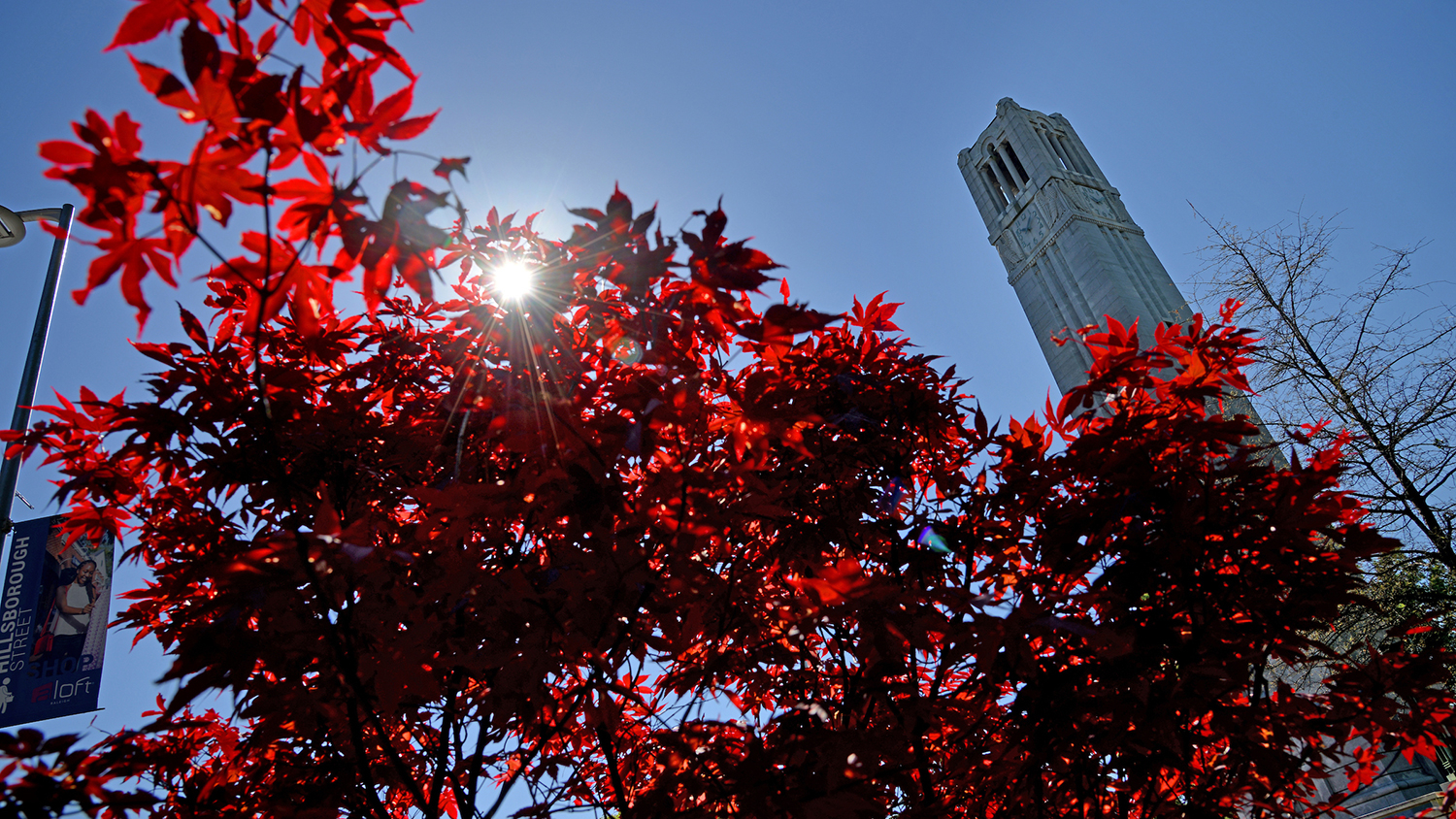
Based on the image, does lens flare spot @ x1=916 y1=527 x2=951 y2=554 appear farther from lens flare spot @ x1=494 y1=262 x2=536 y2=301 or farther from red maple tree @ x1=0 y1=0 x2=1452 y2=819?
lens flare spot @ x1=494 y1=262 x2=536 y2=301

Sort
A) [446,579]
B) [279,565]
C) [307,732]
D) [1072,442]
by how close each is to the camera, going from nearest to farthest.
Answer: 1. [279,565]
2. [446,579]
3. [307,732]
4. [1072,442]

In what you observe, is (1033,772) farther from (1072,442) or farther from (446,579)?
(446,579)

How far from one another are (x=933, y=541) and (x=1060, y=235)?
78.2ft

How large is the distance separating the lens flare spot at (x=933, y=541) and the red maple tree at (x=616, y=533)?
31 mm

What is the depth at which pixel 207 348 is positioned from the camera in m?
2.55

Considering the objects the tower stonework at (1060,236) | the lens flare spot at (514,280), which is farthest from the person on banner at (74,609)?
the tower stonework at (1060,236)

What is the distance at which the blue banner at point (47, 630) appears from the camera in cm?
475

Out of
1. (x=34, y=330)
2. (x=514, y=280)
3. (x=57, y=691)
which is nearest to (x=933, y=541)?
(x=514, y=280)

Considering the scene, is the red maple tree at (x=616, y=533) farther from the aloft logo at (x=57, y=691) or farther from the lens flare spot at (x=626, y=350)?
the aloft logo at (x=57, y=691)

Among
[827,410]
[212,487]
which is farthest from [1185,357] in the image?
[212,487]

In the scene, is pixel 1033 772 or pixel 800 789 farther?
pixel 1033 772

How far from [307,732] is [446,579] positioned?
914 mm

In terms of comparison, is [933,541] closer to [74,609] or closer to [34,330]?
[74,609]

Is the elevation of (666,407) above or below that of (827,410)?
below
